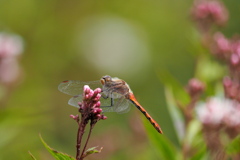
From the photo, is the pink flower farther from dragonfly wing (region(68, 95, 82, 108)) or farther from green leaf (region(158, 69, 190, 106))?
dragonfly wing (region(68, 95, 82, 108))

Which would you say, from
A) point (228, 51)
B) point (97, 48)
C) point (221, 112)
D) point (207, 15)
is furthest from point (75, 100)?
point (97, 48)

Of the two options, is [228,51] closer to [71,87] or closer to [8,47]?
[71,87]

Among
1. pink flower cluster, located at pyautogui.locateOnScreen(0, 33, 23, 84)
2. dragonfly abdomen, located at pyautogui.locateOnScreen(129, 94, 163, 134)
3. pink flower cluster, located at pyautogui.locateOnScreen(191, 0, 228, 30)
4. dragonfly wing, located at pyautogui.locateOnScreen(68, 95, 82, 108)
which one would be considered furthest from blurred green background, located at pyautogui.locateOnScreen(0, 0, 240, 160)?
dragonfly wing, located at pyautogui.locateOnScreen(68, 95, 82, 108)

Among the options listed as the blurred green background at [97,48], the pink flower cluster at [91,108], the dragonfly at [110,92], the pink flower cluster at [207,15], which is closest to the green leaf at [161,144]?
the dragonfly at [110,92]

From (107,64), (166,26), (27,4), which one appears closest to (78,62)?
(107,64)

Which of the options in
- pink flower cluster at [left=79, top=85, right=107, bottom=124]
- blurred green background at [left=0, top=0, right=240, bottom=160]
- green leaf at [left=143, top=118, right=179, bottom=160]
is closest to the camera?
pink flower cluster at [left=79, top=85, right=107, bottom=124]

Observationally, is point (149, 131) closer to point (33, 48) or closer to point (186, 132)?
point (186, 132)
